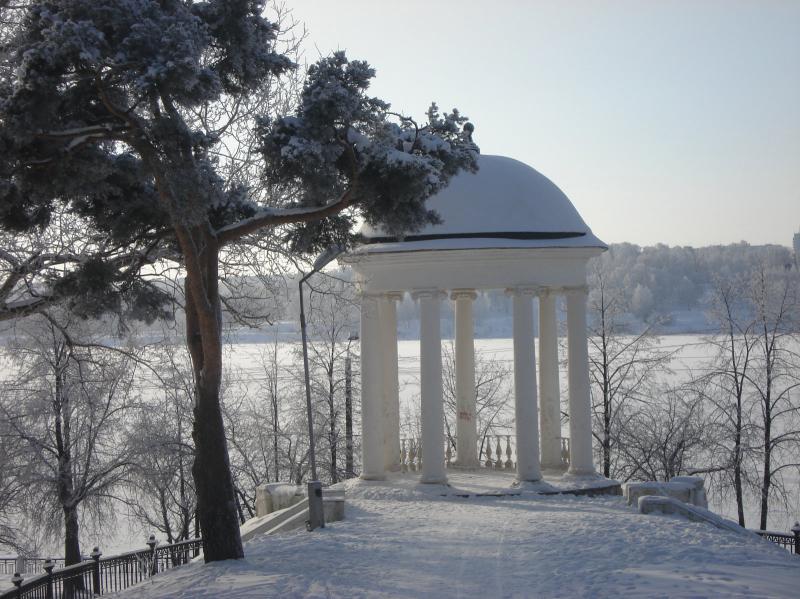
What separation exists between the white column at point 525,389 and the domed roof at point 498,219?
1436mm

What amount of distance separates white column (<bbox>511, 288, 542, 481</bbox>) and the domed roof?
4.71 ft

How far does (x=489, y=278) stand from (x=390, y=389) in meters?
4.66

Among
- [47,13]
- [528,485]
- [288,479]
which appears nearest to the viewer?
[47,13]

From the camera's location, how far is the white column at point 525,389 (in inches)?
822

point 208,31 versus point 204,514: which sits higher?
point 208,31

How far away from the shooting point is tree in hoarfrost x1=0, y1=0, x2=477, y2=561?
11.0 m

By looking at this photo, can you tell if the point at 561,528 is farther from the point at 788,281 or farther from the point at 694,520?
the point at 788,281

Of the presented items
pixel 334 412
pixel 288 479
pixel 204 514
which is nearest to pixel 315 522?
pixel 204 514

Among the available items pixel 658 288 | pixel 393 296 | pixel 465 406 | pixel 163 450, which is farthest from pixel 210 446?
pixel 658 288

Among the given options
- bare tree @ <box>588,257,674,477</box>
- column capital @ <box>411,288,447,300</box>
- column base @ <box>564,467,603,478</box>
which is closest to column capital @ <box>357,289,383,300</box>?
column capital @ <box>411,288,447,300</box>

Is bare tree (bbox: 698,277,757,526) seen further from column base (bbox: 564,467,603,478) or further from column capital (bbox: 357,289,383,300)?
column capital (bbox: 357,289,383,300)

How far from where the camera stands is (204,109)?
57.0 feet

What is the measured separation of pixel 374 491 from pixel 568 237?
7706 mm

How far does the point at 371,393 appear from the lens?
21984 mm
